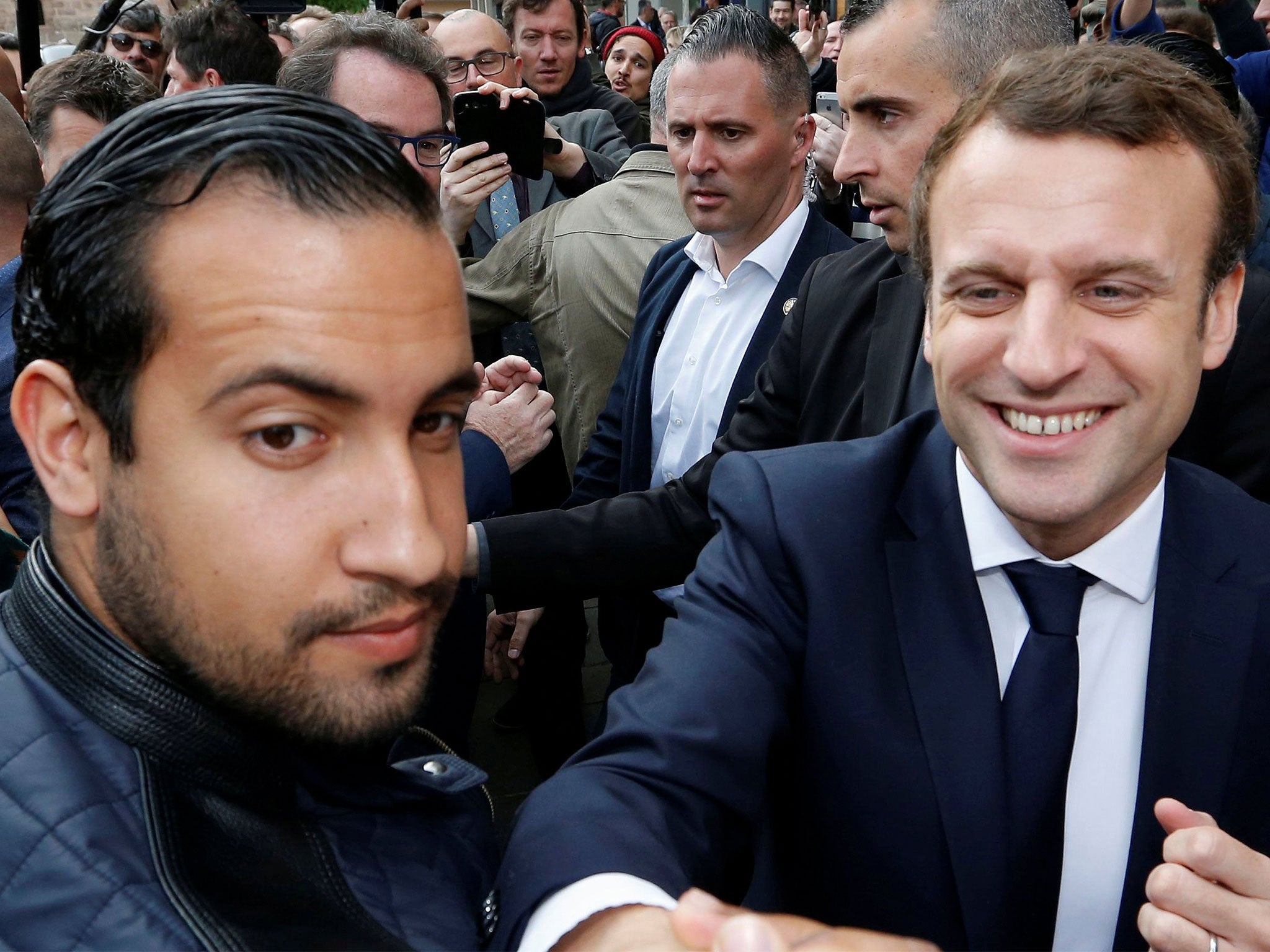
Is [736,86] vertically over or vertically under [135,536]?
over

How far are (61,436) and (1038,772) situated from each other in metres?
1.23

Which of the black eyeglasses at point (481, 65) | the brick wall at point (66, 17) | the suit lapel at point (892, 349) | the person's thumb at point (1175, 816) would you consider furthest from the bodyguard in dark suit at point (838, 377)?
the brick wall at point (66, 17)

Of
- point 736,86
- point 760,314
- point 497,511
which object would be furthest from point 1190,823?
point 736,86

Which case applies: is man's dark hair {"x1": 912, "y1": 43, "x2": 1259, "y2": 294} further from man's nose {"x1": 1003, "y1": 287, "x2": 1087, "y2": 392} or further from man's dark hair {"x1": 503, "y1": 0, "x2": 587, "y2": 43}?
man's dark hair {"x1": 503, "y1": 0, "x2": 587, "y2": 43}

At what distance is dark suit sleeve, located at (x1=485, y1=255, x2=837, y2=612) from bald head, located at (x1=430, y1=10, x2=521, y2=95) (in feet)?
8.73

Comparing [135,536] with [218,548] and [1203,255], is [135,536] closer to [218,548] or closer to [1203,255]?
[218,548]

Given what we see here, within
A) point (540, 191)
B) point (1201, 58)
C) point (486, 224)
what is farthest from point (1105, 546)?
point (540, 191)

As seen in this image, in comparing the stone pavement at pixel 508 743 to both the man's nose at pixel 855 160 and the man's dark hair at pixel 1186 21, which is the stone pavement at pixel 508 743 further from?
the man's dark hair at pixel 1186 21

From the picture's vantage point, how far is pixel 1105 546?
5.27 ft

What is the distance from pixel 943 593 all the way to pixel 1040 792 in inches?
11.1

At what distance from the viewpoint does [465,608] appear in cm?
225

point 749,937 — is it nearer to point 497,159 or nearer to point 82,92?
point 497,159

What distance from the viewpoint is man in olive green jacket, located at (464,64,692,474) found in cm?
379

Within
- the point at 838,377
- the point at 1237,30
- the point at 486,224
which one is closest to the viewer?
the point at 838,377
